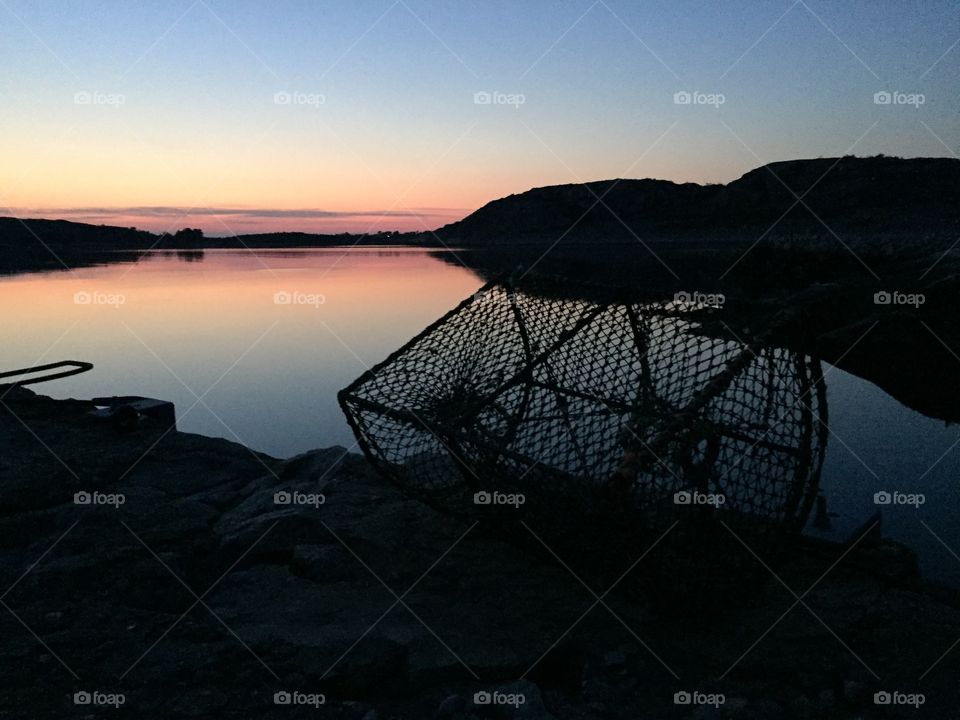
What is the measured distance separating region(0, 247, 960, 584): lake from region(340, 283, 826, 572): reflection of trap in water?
239cm

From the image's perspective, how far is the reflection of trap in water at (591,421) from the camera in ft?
12.3

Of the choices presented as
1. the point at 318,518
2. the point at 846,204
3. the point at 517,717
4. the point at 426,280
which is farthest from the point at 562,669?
the point at 846,204

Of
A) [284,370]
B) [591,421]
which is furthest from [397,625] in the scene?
[284,370]

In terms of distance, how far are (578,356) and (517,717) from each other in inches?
126

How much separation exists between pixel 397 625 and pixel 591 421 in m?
2.22

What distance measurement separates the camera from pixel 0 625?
3777 mm

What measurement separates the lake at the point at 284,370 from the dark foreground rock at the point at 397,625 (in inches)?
93.8

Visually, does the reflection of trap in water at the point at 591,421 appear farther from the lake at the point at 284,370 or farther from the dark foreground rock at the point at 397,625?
the lake at the point at 284,370

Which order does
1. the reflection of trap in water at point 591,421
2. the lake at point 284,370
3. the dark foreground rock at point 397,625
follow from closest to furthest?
the dark foreground rock at point 397,625 → the reflection of trap in water at point 591,421 → the lake at point 284,370

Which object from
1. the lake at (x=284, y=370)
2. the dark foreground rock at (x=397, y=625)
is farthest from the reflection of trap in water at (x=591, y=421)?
the lake at (x=284, y=370)

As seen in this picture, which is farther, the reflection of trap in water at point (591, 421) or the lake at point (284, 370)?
the lake at point (284, 370)

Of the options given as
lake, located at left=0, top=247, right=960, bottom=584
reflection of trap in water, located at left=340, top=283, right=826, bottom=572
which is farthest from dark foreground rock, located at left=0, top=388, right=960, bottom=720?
lake, located at left=0, top=247, right=960, bottom=584

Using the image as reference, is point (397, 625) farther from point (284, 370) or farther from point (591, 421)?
point (284, 370)

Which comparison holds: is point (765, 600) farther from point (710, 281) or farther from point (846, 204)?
point (846, 204)
